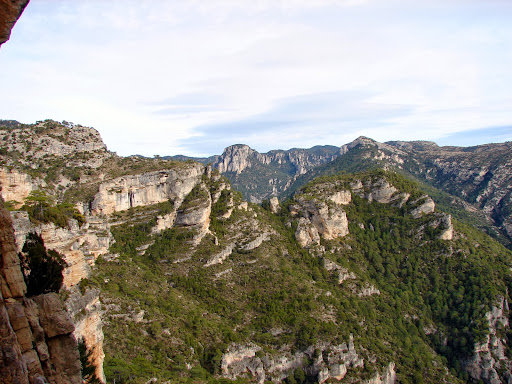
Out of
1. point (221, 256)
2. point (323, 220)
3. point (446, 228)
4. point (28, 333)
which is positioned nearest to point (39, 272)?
point (28, 333)

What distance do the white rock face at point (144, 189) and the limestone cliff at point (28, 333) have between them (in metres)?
54.8

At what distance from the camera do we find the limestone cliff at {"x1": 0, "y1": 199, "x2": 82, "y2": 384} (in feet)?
29.4

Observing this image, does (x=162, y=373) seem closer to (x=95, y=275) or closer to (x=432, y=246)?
(x=95, y=275)

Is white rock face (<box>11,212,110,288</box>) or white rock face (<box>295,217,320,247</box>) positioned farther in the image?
white rock face (<box>295,217,320,247</box>)

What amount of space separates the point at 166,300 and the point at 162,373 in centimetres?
1708

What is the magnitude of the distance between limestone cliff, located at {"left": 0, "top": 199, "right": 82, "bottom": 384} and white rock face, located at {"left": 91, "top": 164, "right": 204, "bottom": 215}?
54.8m

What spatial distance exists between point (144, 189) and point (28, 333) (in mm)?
62876

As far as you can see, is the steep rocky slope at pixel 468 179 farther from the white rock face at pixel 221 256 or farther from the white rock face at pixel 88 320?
the white rock face at pixel 88 320

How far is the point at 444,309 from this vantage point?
76062mm

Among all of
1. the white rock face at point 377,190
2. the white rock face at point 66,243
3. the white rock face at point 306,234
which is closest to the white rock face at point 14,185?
the white rock face at point 66,243

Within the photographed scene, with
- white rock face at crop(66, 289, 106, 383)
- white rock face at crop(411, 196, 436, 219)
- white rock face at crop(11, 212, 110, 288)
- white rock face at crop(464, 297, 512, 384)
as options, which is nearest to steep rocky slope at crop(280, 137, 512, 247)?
white rock face at crop(411, 196, 436, 219)

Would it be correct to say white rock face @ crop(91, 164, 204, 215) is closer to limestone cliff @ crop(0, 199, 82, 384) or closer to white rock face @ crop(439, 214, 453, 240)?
limestone cliff @ crop(0, 199, 82, 384)

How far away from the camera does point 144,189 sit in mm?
70625

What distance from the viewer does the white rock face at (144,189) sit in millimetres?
63719
